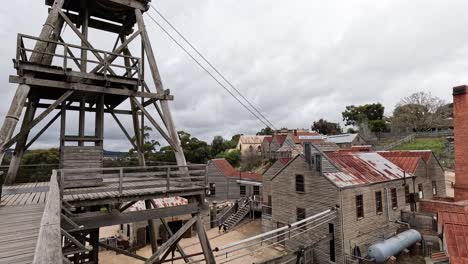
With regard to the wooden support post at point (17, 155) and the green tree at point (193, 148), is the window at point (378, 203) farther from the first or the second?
the green tree at point (193, 148)

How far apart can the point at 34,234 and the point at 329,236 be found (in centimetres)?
1691

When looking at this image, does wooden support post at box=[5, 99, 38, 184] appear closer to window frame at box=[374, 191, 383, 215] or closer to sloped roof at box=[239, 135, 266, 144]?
window frame at box=[374, 191, 383, 215]

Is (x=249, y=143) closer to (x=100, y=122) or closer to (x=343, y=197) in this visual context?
(x=343, y=197)

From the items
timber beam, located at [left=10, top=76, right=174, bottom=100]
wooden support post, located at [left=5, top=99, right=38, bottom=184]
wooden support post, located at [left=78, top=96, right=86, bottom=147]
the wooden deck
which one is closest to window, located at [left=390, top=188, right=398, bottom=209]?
timber beam, located at [left=10, top=76, right=174, bottom=100]

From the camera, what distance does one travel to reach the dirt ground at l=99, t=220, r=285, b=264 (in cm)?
2016

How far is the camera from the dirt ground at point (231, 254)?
2016 centimetres

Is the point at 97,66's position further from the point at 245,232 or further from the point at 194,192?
the point at 245,232

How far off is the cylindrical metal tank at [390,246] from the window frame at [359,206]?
2.04 metres

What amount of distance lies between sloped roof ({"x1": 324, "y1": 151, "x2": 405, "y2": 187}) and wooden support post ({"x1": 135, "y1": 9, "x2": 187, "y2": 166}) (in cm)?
1175

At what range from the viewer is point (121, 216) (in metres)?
8.48

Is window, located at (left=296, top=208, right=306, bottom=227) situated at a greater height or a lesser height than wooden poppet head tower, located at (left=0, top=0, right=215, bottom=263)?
lesser

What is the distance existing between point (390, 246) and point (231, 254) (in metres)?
11.1

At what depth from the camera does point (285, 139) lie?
55969 millimetres

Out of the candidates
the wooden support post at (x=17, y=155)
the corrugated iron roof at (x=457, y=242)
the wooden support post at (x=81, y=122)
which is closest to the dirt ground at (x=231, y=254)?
the corrugated iron roof at (x=457, y=242)
